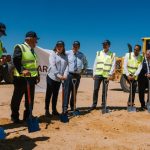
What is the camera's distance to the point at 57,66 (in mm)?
9773

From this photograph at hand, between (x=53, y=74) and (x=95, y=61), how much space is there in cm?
195

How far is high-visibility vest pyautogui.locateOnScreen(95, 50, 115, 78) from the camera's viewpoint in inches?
438

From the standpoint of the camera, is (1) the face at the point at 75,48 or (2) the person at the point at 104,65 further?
(2) the person at the point at 104,65

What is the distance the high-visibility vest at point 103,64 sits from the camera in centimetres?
1113

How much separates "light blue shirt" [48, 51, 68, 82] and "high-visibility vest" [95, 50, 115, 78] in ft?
5.20

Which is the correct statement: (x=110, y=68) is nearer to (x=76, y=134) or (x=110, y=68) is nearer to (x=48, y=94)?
(x=48, y=94)

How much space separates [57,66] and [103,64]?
1.83m

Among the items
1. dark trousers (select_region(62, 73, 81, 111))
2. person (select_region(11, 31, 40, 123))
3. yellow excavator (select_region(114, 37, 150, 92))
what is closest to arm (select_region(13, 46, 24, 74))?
person (select_region(11, 31, 40, 123))

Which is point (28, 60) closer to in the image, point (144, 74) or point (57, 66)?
point (57, 66)

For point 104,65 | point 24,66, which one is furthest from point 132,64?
point 24,66

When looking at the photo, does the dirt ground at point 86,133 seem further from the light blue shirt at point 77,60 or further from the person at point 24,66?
the light blue shirt at point 77,60

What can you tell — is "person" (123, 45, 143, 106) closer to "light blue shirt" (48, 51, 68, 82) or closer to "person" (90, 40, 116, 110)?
"person" (90, 40, 116, 110)

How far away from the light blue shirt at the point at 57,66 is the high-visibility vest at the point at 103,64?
1584 mm

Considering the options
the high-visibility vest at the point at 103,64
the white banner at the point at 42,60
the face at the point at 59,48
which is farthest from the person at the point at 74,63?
the white banner at the point at 42,60
